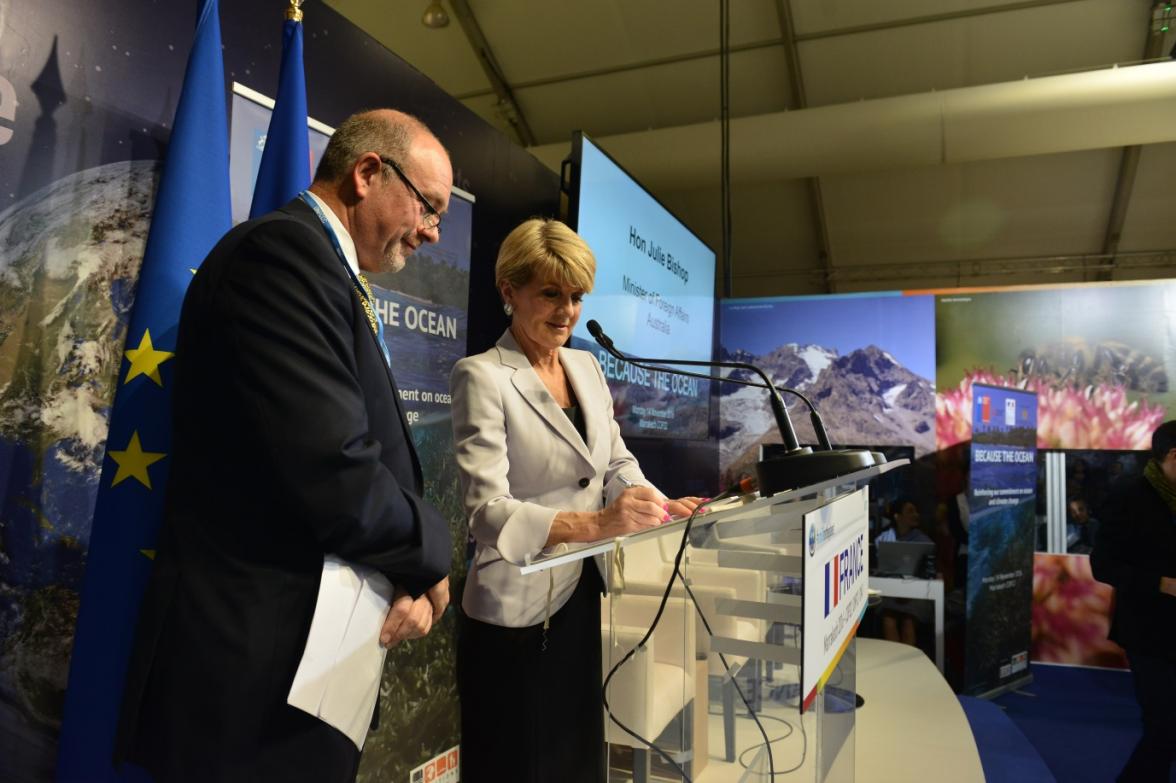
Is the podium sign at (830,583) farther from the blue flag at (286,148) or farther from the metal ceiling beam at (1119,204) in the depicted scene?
the metal ceiling beam at (1119,204)

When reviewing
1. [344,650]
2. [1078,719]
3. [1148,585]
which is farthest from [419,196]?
[1078,719]

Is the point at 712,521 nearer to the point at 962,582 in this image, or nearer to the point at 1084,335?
the point at 962,582

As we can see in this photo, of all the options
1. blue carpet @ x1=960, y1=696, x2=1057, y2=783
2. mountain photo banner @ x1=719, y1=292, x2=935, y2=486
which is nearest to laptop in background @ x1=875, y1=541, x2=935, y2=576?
mountain photo banner @ x1=719, y1=292, x2=935, y2=486

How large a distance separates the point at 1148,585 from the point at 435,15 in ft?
17.6

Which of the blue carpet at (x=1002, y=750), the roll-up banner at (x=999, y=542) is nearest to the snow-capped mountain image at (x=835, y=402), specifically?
the roll-up banner at (x=999, y=542)

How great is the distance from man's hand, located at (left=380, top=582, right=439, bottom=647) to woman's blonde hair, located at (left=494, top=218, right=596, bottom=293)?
2.60ft

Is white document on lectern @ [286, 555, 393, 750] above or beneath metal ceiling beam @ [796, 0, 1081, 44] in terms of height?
beneath

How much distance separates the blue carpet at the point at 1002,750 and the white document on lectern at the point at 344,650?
270cm

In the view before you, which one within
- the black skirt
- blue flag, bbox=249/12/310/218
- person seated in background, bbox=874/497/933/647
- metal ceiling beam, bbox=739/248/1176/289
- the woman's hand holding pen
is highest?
metal ceiling beam, bbox=739/248/1176/289

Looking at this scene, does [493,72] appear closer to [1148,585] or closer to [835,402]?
[835,402]

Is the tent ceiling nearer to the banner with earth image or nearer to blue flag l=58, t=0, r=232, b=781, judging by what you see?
the banner with earth image

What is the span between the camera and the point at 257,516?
0.91 meters

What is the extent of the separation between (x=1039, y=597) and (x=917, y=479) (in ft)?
3.62

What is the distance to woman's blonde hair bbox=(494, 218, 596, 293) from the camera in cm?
161
